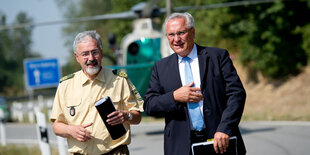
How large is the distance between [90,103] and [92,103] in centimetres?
2

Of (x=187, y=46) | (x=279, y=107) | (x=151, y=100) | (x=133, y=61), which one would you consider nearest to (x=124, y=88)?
(x=151, y=100)

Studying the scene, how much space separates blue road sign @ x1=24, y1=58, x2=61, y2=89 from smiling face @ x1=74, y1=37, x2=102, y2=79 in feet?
44.2

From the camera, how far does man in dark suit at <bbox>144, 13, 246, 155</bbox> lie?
3844 millimetres

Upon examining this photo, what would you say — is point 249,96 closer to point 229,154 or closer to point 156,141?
point 156,141

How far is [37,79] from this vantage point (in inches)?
701

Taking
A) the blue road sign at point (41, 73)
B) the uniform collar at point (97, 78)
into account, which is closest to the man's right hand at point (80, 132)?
the uniform collar at point (97, 78)

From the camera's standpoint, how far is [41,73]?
59.0ft

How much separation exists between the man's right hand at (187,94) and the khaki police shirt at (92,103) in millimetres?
558

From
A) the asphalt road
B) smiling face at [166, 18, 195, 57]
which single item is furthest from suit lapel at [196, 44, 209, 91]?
the asphalt road

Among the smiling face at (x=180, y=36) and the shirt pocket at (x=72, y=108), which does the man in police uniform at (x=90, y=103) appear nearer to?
the shirt pocket at (x=72, y=108)

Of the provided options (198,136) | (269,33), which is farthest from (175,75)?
(269,33)

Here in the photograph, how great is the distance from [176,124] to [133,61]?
14.0m

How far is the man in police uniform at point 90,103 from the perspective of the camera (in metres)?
4.10

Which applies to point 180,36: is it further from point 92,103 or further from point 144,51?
point 144,51
